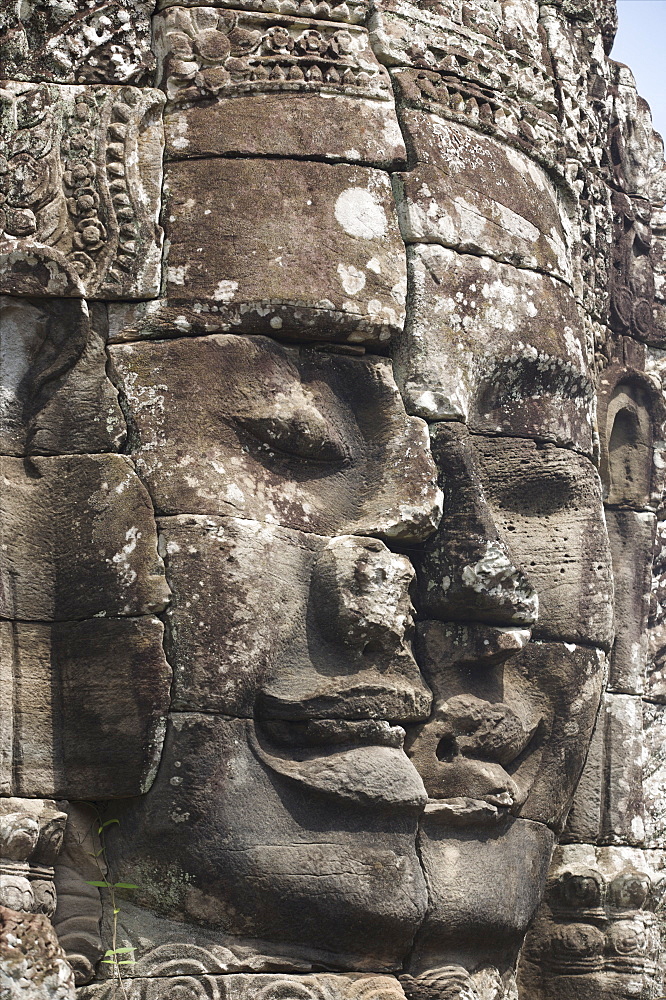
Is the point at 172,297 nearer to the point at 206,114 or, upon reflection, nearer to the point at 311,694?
the point at 206,114

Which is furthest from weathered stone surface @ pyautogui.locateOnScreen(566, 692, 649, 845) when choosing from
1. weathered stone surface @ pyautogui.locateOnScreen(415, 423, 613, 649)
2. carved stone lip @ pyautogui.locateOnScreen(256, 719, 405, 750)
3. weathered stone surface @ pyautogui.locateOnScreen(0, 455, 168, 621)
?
weathered stone surface @ pyautogui.locateOnScreen(0, 455, 168, 621)

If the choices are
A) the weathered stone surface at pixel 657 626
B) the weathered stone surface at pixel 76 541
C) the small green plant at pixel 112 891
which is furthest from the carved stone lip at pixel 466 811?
the weathered stone surface at pixel 657 626

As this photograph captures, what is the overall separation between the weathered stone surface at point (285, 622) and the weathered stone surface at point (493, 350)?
2.41 feet

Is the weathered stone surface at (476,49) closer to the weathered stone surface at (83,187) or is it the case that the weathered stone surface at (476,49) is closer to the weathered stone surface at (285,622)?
the weathered stone surface at (83,187)

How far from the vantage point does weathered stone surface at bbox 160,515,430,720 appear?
16.4ft

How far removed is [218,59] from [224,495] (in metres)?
1.60

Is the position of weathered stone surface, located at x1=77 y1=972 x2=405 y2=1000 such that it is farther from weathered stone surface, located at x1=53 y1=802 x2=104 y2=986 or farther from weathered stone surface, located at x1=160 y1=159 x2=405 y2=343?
weathered stone surface, located at x1=160 y1=159 x2=405 y2=343

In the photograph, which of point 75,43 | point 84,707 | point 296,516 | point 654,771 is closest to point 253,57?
point 75,43

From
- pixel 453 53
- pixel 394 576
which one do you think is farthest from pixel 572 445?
pixel 453 53

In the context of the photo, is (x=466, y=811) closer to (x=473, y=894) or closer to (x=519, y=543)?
(x=473, y=894)

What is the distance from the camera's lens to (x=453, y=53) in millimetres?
5957

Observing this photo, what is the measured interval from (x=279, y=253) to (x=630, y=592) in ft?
8.27

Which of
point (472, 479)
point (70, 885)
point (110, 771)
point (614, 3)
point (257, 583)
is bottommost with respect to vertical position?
point (70, 885)

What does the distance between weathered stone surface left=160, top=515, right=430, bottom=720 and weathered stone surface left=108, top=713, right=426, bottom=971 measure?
0.13 m
